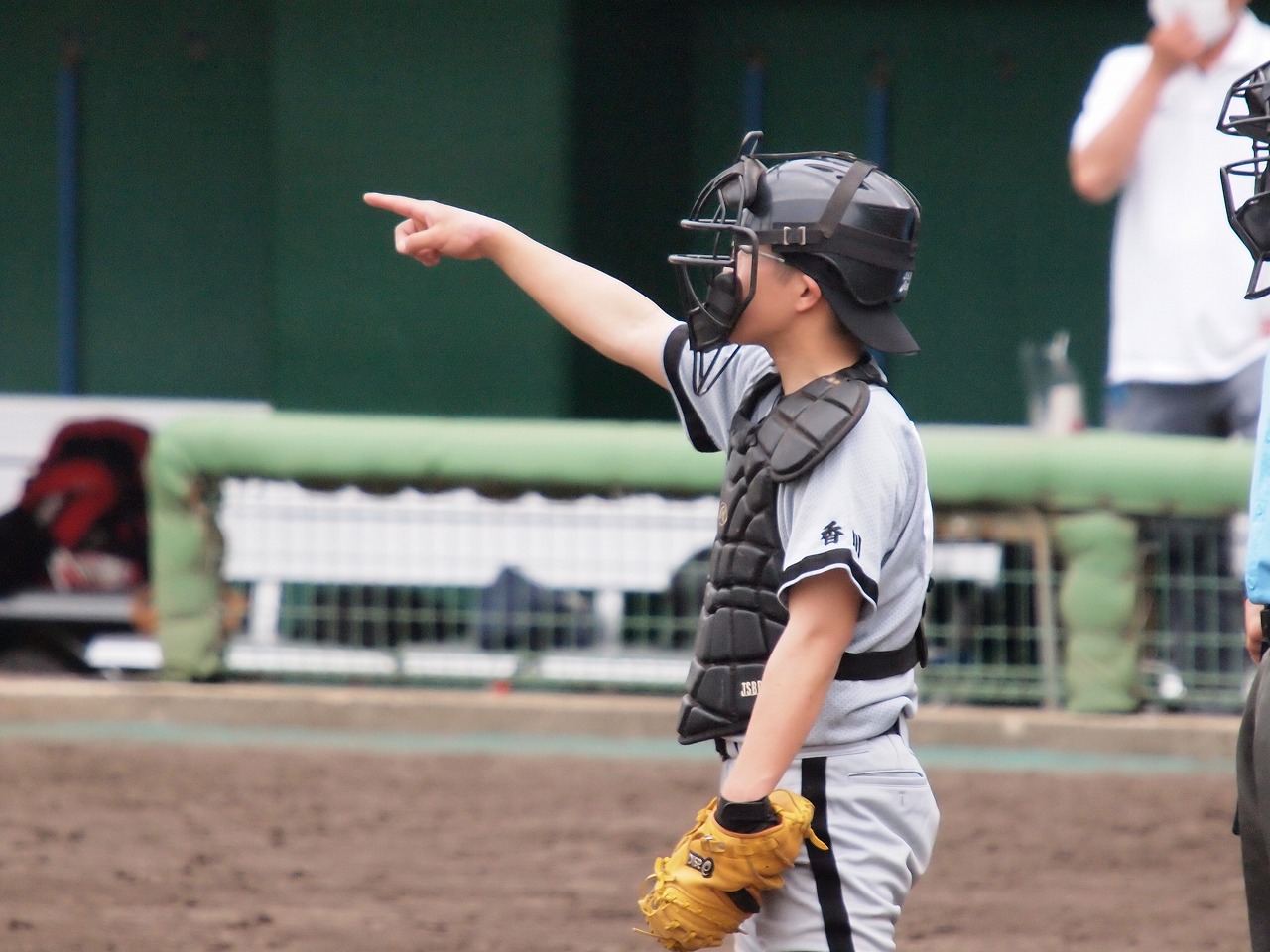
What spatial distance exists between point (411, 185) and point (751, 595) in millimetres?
4954

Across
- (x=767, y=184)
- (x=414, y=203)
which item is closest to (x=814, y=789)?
(x=767, y=184)

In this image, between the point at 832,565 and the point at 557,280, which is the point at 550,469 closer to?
the point at 557,280

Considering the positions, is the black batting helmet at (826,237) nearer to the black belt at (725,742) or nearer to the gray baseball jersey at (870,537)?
the gray baseball jersey at (870,537)

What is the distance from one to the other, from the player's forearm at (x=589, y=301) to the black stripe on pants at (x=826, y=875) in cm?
66

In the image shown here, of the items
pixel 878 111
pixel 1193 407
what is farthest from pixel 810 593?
pixel 878 111

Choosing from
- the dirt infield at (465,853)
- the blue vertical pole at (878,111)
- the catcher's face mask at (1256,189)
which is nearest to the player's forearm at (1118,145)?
the dirt infield at (465,853)

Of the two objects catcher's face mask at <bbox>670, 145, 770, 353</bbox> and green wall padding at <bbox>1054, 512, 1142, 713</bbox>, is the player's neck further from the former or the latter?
green wall padding at <bbox>1054, 512, 1142, 713</bbox>

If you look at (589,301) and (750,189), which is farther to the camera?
(589,301)

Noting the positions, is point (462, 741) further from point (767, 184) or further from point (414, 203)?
point (767, 184)

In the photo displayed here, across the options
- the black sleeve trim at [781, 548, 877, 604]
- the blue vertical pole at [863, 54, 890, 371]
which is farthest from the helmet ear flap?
the blue vertical pole at [863, 54, 890, 371]

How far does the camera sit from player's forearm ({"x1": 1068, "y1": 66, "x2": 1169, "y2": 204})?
17.0 feet

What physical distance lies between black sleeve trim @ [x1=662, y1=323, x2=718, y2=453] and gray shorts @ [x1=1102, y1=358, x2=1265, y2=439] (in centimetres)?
297

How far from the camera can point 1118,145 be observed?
5199 mm

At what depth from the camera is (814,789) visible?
2.44 metres
